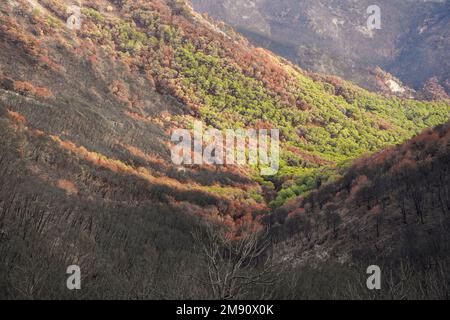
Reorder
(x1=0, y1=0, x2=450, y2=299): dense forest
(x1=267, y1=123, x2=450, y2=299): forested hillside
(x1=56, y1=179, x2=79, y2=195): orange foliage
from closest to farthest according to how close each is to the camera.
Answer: (x1=267, y1=123, x2=450, y2=299): forested hillside → (x1=0, y1=0, x2=450, y2=299): dense forest → (x1=56, y1=179, x2=79, y2=195): orange foliage

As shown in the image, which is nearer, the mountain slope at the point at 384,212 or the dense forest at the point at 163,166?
the dense forest at the point at 163,166

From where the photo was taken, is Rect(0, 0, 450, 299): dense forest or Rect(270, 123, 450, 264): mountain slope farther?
Rect(270, 123, 450, 264): mountain slope

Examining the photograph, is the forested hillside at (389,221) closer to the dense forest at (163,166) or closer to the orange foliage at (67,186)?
the dense forest at (163,166)

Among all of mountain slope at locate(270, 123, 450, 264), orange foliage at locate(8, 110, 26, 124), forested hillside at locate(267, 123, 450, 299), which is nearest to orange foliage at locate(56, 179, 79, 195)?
orange foliage at locate(8, 110, 26, 124)

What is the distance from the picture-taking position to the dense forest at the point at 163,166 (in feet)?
87.8

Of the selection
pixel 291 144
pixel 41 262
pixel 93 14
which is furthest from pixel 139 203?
pixel 93 14

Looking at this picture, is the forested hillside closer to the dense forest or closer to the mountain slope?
the mountain slope

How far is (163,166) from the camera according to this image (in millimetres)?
68000

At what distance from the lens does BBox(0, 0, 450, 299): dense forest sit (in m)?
26.8

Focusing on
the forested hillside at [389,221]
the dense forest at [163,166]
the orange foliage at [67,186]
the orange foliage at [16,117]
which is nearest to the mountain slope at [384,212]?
the forested hillside at [389,221]

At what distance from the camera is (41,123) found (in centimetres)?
5581

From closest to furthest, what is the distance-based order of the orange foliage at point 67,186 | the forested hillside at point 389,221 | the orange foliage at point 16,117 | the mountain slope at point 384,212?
the forested hillside at point 389,221
the mountain slope at point 384,212
the orange foliage at point 67,186
the orange foliage at point 16,117
